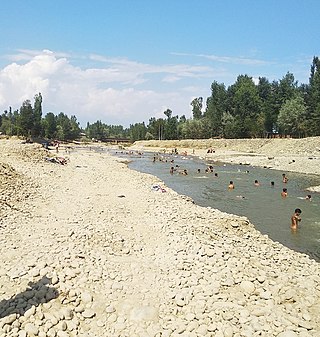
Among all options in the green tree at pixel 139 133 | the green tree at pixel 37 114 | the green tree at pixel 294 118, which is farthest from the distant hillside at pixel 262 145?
the green tree at pixel 37 114

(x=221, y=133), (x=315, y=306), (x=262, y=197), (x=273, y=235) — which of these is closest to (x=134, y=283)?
(x=315, y=306)

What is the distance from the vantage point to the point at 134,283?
11266 millimetres

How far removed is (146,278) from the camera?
11.6 m

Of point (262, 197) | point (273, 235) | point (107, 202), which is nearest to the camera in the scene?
point (273, 235)

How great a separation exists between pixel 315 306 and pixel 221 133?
112 meters

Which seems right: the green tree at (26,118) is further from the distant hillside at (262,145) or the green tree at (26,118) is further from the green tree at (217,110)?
the green tree at (217,110)

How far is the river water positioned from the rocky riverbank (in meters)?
3.59

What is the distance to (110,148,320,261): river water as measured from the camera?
64.7 ft

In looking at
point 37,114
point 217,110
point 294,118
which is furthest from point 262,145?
point 37,114

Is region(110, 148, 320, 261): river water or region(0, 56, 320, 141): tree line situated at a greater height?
region(0, 56, 320, 141): tree line

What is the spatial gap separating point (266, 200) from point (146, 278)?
847 inches

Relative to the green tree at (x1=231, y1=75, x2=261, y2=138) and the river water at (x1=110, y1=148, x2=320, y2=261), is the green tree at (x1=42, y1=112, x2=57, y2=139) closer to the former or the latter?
the green tree at (x1=231, y1=75, x2=261, y2=138)

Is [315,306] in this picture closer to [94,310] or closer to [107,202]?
[94,310]

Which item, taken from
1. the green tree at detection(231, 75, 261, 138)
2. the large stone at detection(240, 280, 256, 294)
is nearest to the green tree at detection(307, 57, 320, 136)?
the green tree at detection(231, 75, 261, 138)
